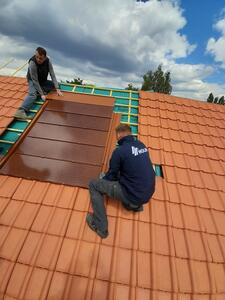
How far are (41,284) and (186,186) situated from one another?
2469 mm

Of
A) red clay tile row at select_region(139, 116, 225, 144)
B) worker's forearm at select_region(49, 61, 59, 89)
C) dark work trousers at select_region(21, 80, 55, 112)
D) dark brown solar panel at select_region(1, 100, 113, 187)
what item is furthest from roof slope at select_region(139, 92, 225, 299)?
dark work trousers at select_region(21, 80, 55, 112)

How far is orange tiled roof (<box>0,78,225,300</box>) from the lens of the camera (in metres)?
2.49

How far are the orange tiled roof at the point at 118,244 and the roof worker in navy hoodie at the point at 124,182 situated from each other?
7.8 inches

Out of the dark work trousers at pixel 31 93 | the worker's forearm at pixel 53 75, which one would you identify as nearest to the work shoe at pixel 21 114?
the dark work trousers at pixel 31 93

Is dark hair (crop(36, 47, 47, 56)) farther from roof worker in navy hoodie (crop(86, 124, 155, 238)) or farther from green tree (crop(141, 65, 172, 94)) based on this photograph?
green tree (crop(141, 65, 172, 94))

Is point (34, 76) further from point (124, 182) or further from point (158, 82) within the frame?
point (158, 82)

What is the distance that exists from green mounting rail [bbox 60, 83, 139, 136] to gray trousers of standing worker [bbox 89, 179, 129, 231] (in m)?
2.34

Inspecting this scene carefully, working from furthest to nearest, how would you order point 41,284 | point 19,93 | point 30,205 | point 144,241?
point 19,93 < point 30,205 < point 144,241 < point 41,284

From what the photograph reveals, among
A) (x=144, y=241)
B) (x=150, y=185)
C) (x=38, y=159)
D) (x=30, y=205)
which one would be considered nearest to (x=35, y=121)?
(x=38, y=159)

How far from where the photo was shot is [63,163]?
3.88m

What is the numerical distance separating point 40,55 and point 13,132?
5.32ft

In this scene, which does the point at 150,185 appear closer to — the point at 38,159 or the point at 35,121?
the point at 38,159

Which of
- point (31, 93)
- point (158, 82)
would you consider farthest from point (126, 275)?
point (158, 82)

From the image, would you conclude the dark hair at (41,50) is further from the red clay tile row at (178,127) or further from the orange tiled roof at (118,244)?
the orange tiled roof at (118,244)
